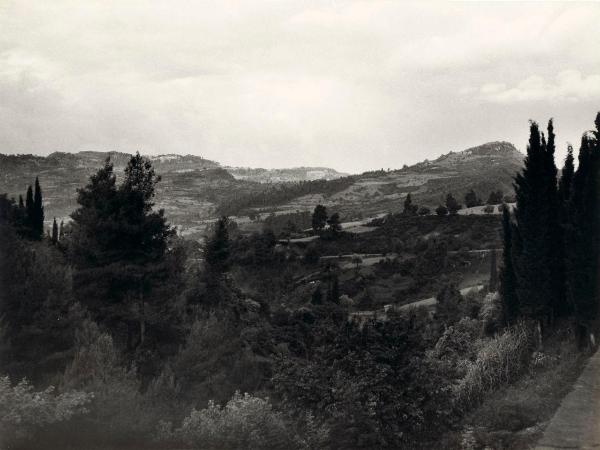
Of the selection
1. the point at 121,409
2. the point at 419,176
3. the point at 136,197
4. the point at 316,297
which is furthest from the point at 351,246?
the point at 419,176

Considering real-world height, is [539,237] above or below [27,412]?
above

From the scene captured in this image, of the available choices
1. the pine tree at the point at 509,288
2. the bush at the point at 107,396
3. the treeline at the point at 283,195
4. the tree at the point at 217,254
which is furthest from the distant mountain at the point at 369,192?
the bush at the point at 107,396

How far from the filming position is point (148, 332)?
19.2 metres

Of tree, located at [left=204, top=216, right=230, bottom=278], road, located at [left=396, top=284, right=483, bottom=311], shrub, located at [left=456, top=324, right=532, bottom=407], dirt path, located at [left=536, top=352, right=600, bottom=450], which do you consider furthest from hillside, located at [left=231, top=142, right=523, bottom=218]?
dirt path, located at [left=536, top=352, right=600, bottom=450]

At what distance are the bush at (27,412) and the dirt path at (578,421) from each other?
23.3 ft

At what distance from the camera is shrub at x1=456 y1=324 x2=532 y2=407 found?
11.0 m

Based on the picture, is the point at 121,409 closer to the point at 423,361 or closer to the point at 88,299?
the point at 423,361

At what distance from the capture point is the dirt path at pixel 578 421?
6.82 m

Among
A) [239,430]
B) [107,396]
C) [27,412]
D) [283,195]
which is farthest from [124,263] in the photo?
[283,195]

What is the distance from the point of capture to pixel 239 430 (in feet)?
28.7

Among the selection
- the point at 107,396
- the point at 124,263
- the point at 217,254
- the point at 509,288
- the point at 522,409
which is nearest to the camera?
the point at 522,409

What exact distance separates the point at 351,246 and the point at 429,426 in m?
53.6

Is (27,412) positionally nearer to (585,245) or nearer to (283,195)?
(585,245)

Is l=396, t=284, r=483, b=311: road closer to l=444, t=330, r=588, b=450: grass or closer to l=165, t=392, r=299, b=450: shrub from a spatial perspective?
l=444, t=330, r=588, b=450: grass
